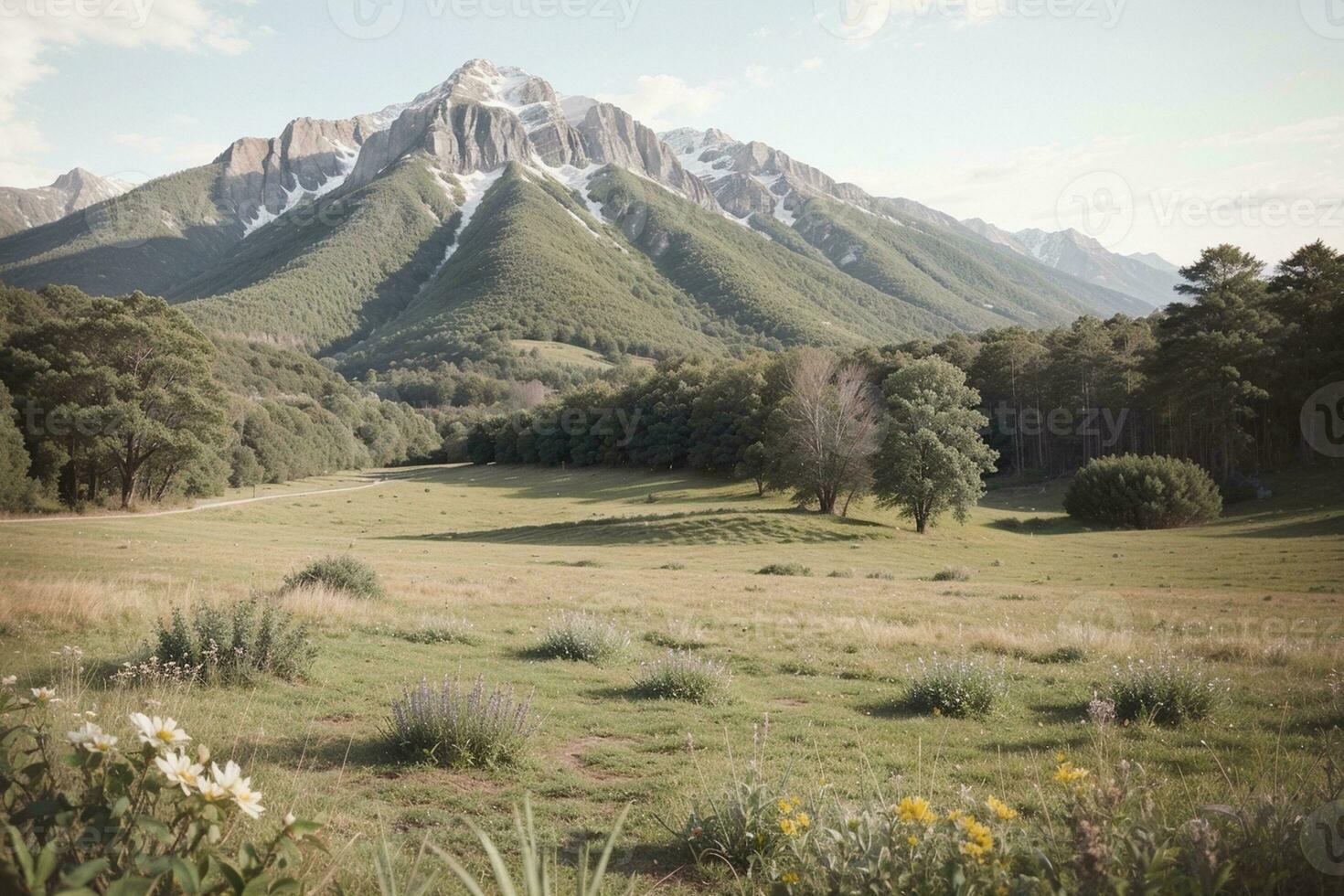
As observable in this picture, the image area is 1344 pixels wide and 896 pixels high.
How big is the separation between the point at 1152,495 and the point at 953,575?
1065 inches

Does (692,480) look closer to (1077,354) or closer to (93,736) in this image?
(1077,354)

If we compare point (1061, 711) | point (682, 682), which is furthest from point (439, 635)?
point (1061, 711)

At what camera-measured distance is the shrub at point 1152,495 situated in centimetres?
5003

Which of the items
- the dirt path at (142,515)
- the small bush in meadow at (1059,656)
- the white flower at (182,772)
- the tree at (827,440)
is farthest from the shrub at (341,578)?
the tree at (827,440)

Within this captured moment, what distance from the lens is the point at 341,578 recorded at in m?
16.2

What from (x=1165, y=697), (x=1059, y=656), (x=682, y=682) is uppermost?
(x=1165, y=697)

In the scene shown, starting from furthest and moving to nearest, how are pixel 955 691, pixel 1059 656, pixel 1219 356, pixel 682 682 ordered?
pixel 1219 356 < pixel 1059 656 < pixel 682 682 < pixel 955 691

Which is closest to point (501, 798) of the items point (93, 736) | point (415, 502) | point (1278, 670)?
point (93, 736)

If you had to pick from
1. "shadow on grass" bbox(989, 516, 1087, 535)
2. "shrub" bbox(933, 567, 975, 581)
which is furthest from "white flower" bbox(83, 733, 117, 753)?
"shadow on grass" bbox(989, 516, 1087, 535)

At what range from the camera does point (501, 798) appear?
557 centimetres

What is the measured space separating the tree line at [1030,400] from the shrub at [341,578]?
3811 cm

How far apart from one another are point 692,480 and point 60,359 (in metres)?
56.2

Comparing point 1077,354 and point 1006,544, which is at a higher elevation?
point 1077,354

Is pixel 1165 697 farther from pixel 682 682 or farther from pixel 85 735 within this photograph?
pixel 85 735
